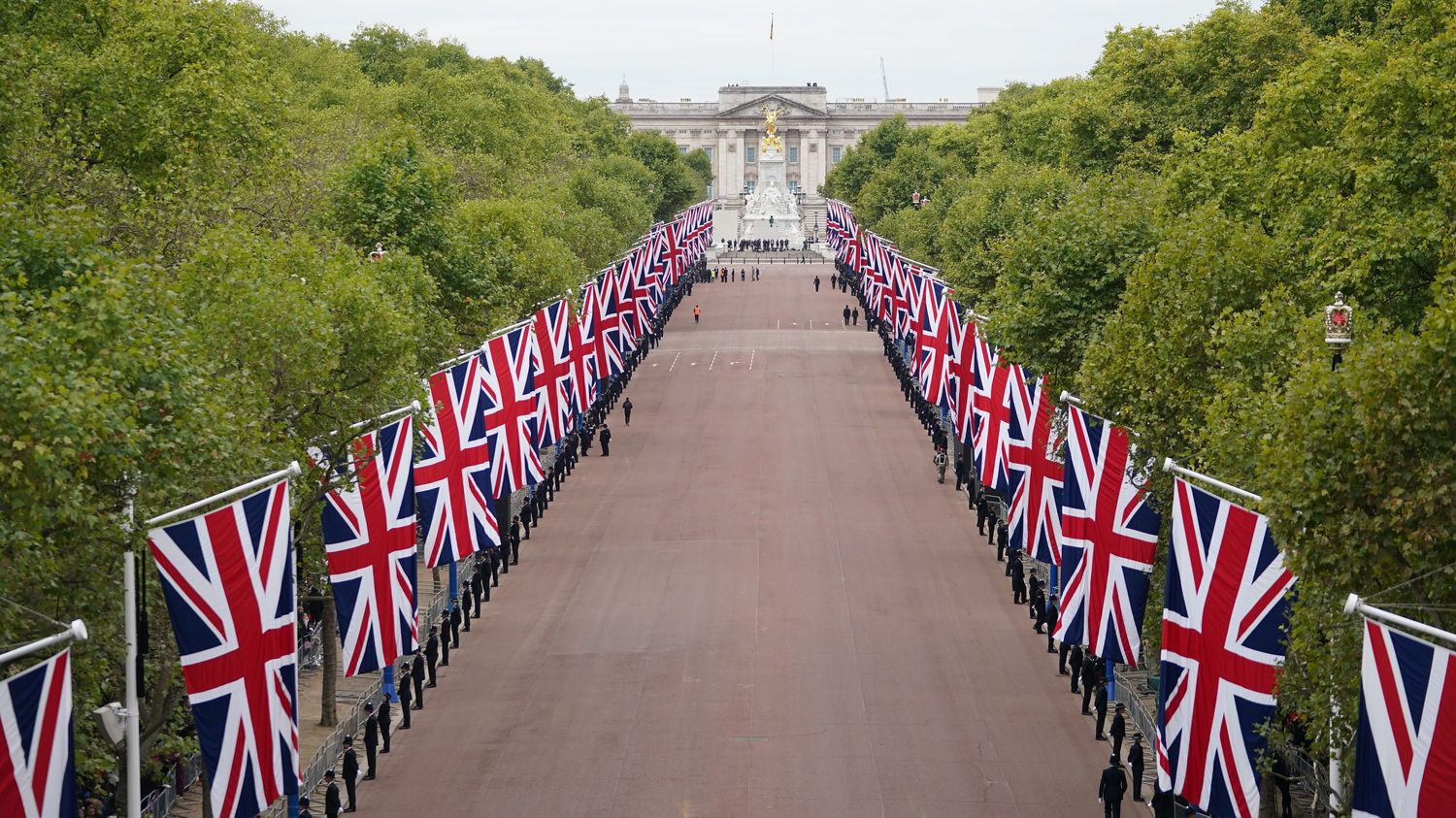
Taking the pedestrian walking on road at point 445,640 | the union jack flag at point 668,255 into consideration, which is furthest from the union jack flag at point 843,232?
the pedestrian walking on road at point 445,640

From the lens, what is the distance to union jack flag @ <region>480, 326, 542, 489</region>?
139ft

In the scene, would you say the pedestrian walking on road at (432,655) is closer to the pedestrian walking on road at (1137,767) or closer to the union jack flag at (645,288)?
the pedestrian walking on road at (1137,767)

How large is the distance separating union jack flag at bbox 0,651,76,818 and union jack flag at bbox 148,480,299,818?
3.02 meters

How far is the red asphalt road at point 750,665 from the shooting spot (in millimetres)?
30922

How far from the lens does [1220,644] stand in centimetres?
2309

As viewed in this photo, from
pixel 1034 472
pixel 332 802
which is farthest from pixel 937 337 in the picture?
pixel 332 802

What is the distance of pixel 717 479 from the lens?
61.9 metres

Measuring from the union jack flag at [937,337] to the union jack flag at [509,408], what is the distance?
14336mm

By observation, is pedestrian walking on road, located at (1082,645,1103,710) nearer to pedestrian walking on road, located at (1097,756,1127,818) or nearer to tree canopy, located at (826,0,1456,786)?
tree canopy, located at (826,0,1456,786)

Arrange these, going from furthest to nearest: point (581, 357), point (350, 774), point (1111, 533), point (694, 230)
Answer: point (694, 230), point (581, 357), point (350, 774), point (1111, 533)

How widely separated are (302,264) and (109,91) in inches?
668

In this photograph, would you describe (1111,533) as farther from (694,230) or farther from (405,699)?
(694,230)

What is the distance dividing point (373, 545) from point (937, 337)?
103 ft

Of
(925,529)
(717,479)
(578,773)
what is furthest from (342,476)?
(717,479)
